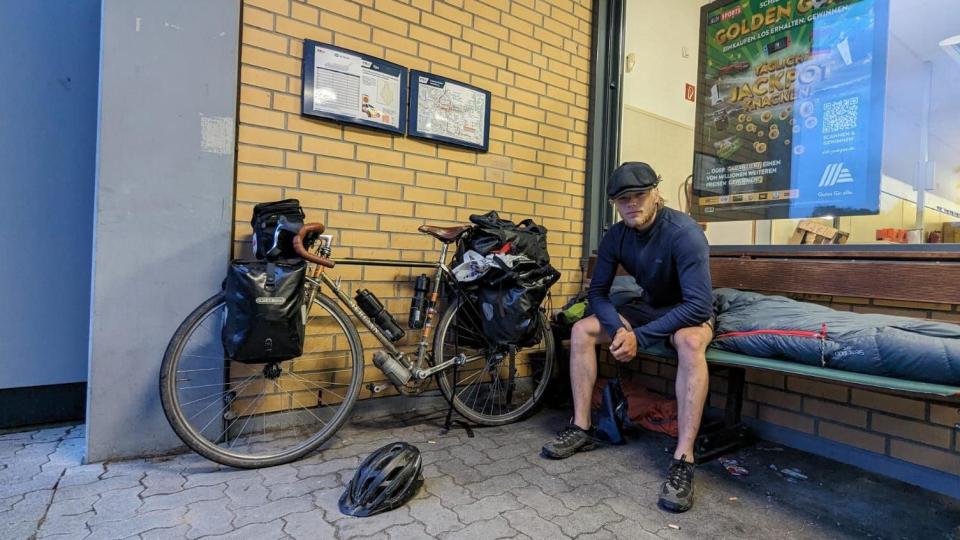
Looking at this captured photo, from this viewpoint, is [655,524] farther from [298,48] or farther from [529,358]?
[298,48]

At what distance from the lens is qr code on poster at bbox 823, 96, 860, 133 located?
7.59 ft

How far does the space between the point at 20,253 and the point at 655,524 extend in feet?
9.25

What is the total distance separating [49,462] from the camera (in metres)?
1.83

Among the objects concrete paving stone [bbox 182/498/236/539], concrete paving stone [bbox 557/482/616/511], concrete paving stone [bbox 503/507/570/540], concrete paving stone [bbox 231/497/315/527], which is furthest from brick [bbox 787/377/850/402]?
concrete paving stone [bbox 182/498/236/539]

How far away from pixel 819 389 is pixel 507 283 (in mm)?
1544

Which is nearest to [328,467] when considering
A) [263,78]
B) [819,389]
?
[263,78]

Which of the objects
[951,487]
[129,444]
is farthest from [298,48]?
[951,487]

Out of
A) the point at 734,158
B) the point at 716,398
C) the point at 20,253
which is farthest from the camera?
the point at 734,158

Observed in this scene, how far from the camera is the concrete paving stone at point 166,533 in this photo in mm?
1405

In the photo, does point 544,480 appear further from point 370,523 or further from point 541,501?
point 370,523

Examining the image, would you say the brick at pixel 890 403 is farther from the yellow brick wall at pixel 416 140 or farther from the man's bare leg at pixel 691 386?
the yellow brick wall at pixel 416 140

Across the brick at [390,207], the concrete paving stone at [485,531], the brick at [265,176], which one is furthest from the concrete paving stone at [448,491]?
the brick at [265,176]

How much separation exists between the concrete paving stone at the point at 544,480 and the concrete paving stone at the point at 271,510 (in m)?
0.82

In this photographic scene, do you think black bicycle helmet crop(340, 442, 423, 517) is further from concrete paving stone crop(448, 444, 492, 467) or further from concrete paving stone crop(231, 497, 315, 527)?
concrete paving stone crop(448, 444, 492, 467)
